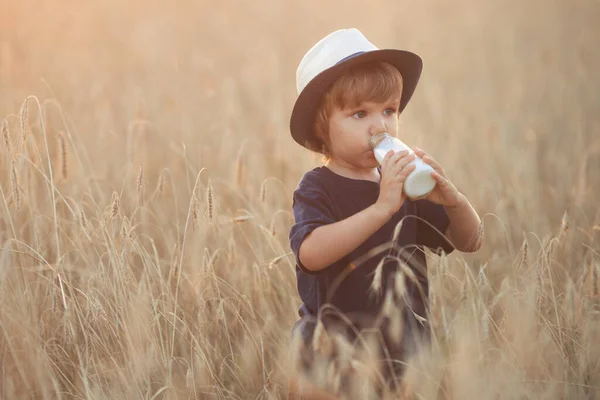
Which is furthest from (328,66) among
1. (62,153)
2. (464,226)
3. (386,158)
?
(62,153)

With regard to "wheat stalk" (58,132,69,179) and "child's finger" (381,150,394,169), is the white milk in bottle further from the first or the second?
"wheat stalk" (58,132,69,179)

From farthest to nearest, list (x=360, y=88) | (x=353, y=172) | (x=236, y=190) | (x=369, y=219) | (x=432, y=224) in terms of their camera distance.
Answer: (x=236, y=190), (x=432, y=224), (x=353, y=172), (x=360, y=88), (x=369, y=219)

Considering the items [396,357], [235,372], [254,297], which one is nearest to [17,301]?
[235,372]

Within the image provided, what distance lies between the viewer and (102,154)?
3.26 m

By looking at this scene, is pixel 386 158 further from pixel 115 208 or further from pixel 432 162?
pixel 115 208

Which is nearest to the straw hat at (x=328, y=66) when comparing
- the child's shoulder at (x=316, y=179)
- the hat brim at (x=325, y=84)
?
the hat brim at (x=325, y=84)

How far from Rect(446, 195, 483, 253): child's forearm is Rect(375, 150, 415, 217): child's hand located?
0.24 metres

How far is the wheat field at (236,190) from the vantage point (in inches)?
72.8

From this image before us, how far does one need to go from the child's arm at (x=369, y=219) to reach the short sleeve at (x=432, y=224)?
0.91 ft

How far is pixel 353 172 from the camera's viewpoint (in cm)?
191

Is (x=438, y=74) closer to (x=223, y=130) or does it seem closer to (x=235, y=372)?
(x=223, y=130)

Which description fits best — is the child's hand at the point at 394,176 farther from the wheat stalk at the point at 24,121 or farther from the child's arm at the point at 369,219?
the wheat stalk at the point at 24,121

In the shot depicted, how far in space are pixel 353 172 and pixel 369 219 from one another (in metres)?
0.24

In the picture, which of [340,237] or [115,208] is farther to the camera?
[115,208]
